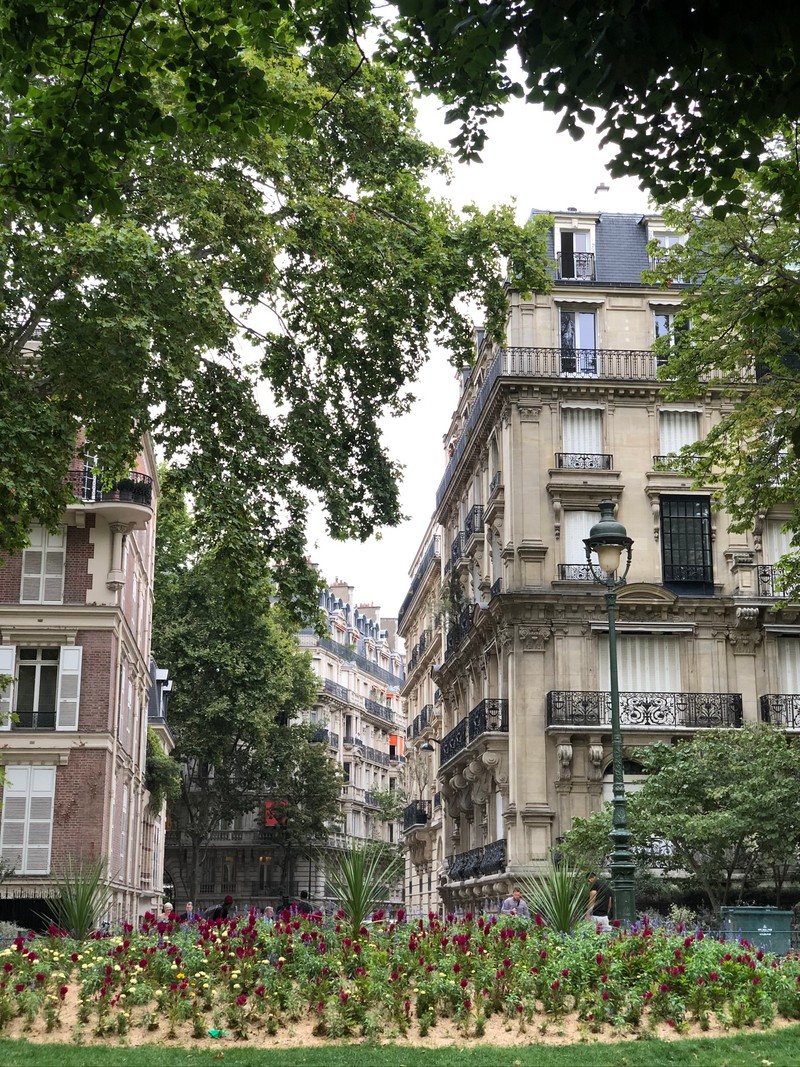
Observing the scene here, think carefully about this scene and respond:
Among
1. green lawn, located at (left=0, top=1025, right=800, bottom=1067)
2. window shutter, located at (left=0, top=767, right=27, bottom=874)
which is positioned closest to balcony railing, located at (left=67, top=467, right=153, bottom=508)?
window shutter, located at (left=0, top=767, right=27, bottom=874)

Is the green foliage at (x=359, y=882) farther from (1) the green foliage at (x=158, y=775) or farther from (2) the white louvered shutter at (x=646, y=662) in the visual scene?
(1) the green foliage at (x=158, y=775)

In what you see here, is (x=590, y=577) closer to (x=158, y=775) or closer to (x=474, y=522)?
(x=474, y=522)

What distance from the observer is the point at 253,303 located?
20.3 m

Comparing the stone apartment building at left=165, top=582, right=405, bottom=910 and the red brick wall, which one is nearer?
the red brick wall

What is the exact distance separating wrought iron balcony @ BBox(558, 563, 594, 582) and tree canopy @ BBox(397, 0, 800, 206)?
81.0ft

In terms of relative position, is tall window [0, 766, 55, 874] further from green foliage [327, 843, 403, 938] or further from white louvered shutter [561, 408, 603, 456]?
white louvered shutter [561, 408, 603, 456]

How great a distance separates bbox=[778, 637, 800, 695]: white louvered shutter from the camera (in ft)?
117

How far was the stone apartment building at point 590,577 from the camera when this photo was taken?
114ft

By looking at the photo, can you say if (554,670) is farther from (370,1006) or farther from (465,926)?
(370,1006)

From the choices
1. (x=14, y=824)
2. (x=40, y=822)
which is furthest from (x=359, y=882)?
(x=14, y=824)

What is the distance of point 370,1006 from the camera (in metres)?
11.8

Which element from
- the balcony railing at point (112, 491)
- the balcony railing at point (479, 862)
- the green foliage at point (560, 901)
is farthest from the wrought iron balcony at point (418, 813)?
the green foliage at point (560, 901)

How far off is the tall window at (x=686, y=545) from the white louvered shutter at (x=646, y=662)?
1585 millimetres

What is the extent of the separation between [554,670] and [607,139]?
26.4 m
